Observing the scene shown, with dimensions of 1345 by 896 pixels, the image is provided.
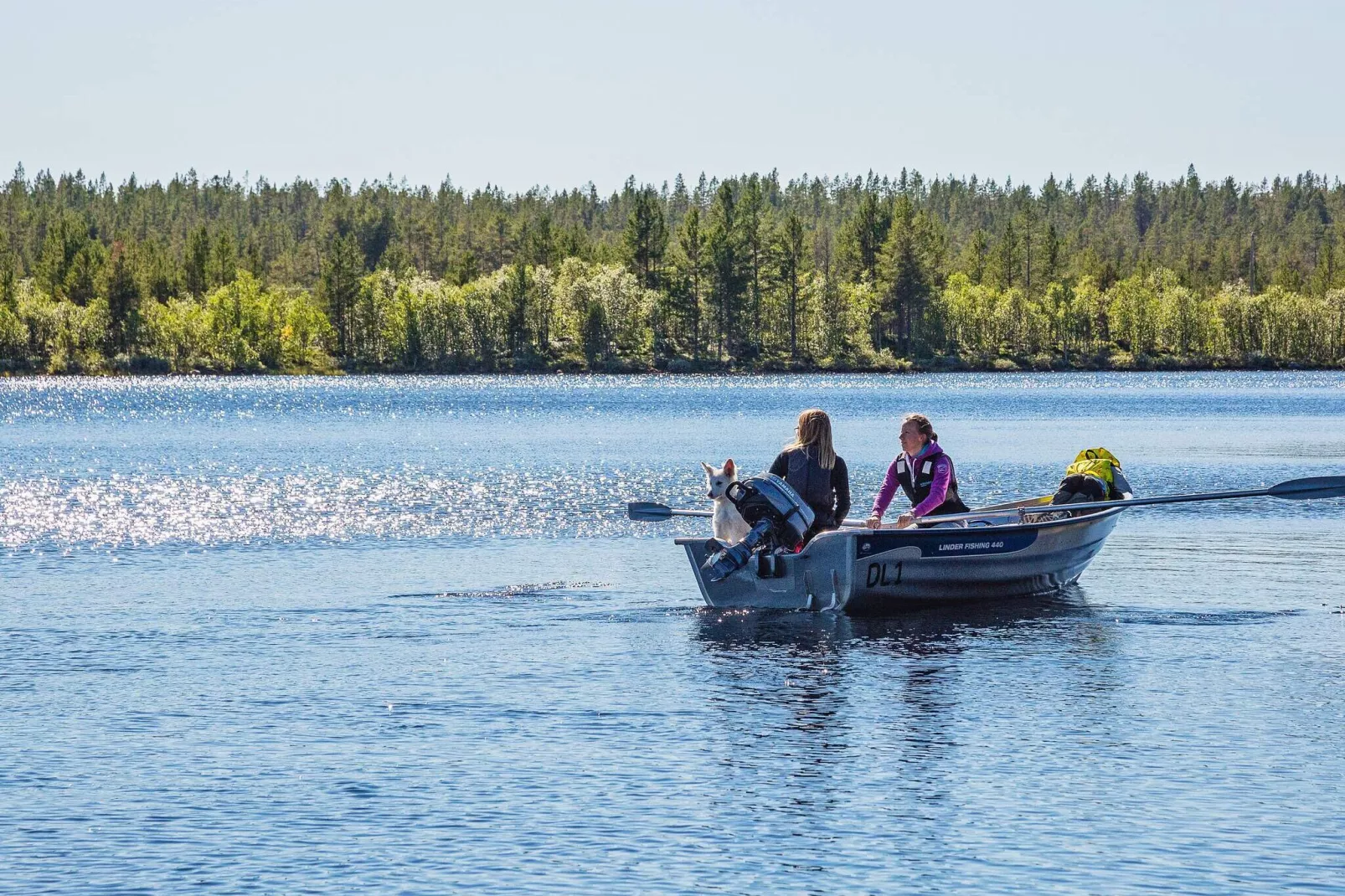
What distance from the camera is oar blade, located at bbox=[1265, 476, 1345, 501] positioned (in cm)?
2589

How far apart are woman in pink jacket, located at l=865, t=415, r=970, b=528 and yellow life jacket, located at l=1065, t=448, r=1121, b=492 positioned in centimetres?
296

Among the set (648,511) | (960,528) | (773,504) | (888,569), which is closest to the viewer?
(773,504)

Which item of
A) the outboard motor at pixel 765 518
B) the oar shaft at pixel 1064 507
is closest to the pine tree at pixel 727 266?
the oar shaft at pixel 1064 507

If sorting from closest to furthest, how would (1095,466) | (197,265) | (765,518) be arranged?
(765,518), (1095,466), (197,265)

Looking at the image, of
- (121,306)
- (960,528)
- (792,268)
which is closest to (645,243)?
(792,268)

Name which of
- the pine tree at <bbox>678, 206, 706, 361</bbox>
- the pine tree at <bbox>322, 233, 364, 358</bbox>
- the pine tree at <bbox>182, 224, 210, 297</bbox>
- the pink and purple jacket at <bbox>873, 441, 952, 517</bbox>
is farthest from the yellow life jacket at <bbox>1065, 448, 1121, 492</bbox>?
the pine tree at <bbox>182, 224, 210, 297</bbox>

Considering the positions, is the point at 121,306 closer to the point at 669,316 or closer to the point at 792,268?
the point at 669,316

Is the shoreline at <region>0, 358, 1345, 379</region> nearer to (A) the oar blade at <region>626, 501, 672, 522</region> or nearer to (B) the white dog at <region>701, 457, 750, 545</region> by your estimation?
(A) the oar blade at <region>626, 501, 672, 522</region>

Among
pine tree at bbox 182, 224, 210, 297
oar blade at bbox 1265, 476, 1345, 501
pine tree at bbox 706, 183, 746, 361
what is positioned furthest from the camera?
pine tree at bbox 182, 224, 210, 297

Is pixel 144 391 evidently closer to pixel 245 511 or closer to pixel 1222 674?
pixel 245 511

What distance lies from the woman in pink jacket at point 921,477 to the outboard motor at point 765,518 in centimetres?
151

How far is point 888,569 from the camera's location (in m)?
23.8

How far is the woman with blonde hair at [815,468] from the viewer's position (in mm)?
23578

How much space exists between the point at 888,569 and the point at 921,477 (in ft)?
6.35
